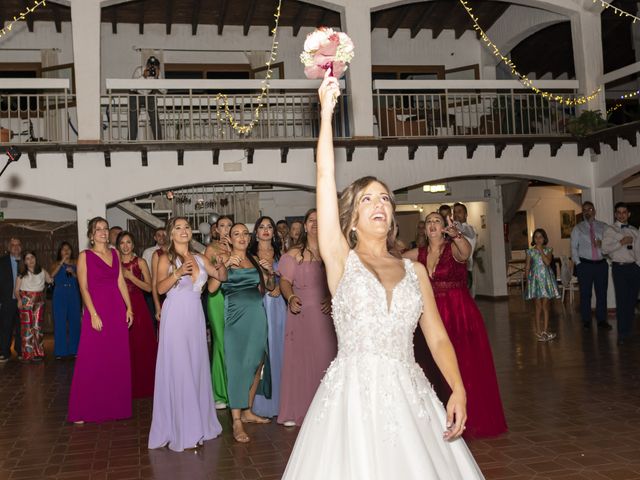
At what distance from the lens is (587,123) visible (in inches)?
497

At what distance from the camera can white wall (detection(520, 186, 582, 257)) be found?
837 inches

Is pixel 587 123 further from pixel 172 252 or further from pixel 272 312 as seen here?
pixel 172 252

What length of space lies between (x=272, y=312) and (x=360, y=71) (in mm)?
6988

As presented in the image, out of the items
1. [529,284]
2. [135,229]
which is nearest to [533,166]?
[529,284]

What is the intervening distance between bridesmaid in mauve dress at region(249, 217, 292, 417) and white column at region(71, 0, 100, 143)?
5.99 metres

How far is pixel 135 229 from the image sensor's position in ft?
50.2

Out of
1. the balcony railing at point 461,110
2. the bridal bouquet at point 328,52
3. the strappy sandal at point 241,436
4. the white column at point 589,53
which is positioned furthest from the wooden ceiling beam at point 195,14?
the bridal bouquet at point 328,52

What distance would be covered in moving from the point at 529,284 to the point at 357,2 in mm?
5626

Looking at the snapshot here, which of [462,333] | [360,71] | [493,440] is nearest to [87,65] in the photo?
[360,71]

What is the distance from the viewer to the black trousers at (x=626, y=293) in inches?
374

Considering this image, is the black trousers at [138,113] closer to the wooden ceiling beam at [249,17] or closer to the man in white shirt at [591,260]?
the wooden ceiling beam at [249,17]

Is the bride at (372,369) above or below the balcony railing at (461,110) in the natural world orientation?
below

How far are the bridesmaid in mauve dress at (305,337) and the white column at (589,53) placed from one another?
30.2 feet

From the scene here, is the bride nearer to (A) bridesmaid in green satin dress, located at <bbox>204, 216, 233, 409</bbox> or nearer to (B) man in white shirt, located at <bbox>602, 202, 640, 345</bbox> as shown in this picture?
(A) bridesmaid in green satin dress, located at <bbox>204, 216, 233, 409</bbox>
